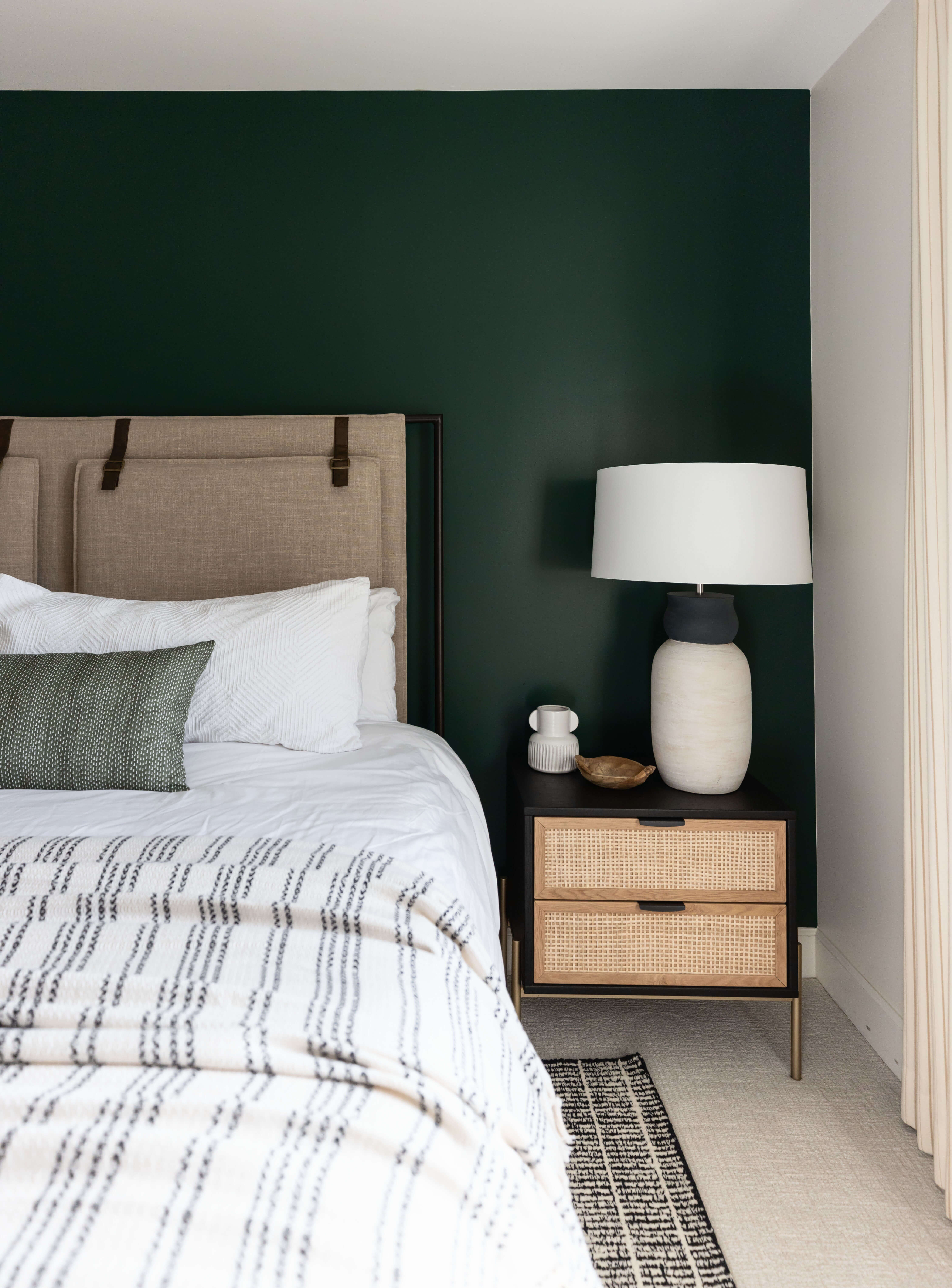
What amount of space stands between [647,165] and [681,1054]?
2.53 meters

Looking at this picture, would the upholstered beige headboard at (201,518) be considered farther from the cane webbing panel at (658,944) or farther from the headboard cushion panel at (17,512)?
the cane webbing panel at (658,944)

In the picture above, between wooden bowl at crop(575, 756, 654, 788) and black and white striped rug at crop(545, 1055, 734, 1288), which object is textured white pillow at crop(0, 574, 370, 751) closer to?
wooden bowl at crop(575, 756, 654, 788)

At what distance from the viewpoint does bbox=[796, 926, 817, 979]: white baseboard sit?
9.00ft

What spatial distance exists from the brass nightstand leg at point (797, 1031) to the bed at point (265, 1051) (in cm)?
83

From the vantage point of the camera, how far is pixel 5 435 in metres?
2.61

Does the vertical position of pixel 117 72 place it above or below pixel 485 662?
above

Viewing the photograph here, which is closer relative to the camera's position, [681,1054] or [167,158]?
[681,1054]

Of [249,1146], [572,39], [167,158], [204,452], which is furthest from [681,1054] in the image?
[167,158]

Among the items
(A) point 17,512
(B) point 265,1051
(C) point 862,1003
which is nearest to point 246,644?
(A) point 17,512

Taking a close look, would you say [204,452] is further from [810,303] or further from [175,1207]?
[175,1207]

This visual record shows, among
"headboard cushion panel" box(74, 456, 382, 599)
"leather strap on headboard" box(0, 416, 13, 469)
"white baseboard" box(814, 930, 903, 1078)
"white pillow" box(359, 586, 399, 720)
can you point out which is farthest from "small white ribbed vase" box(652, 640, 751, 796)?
"leather strap on headboard" box(0, 416, 13, 469)

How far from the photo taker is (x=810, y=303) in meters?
2.71

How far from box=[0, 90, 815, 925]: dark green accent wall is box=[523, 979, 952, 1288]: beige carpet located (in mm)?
570

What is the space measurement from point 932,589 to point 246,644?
1.50 meters
